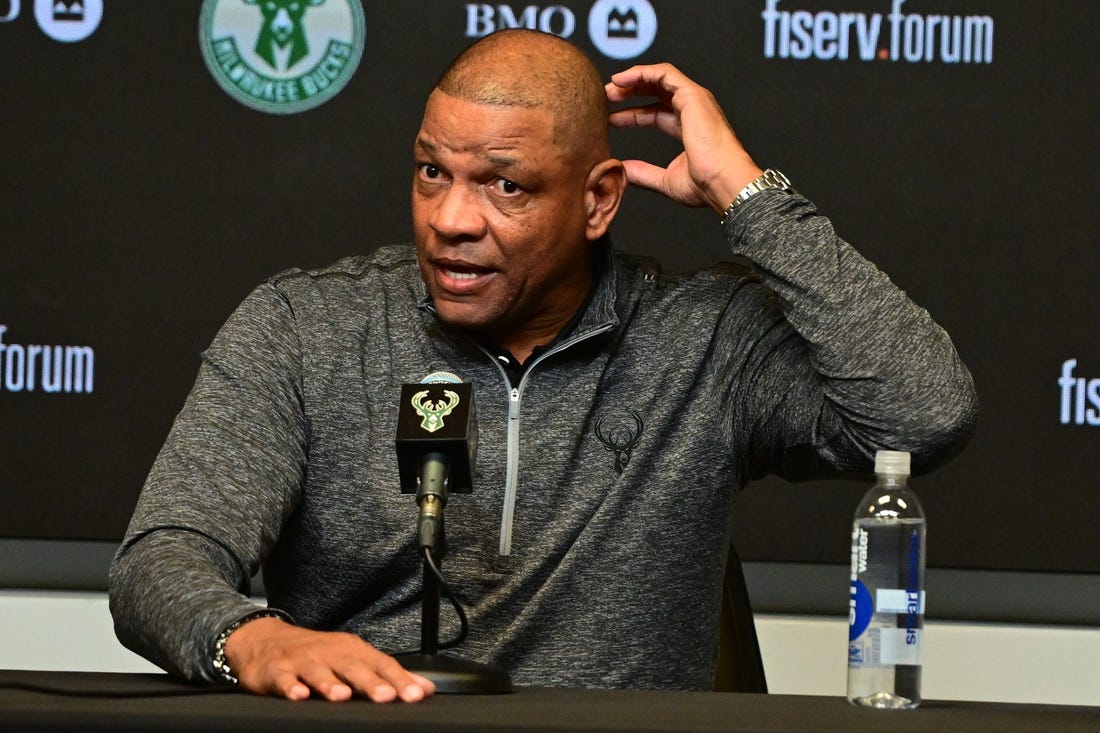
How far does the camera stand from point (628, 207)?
2.56 metres

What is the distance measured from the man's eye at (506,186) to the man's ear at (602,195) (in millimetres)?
135

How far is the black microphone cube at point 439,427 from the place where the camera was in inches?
53.9

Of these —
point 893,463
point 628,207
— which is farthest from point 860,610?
point 628,207

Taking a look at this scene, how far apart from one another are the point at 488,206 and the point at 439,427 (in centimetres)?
53

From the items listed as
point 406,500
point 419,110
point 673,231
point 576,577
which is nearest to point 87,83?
point 419,110

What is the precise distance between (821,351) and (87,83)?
144 centimetres

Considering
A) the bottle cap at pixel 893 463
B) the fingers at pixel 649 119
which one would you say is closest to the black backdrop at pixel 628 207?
the fingers at pixel 649 119

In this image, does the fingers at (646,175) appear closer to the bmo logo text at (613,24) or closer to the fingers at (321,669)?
the bmo logo text at (613,24)

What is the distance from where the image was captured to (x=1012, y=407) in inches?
98.7

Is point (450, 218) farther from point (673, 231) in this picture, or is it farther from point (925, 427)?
point (673, 231)

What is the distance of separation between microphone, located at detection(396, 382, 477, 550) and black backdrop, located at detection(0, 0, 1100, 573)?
121 centimetres

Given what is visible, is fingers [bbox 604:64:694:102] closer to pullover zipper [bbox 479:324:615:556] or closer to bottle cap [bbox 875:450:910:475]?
pullover zipper [bbox 479:324:615:556]

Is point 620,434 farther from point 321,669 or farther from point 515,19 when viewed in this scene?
point 515,19

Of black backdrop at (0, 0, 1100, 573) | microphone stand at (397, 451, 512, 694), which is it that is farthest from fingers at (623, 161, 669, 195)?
microphone stand at (397, 451, 512, 694)
